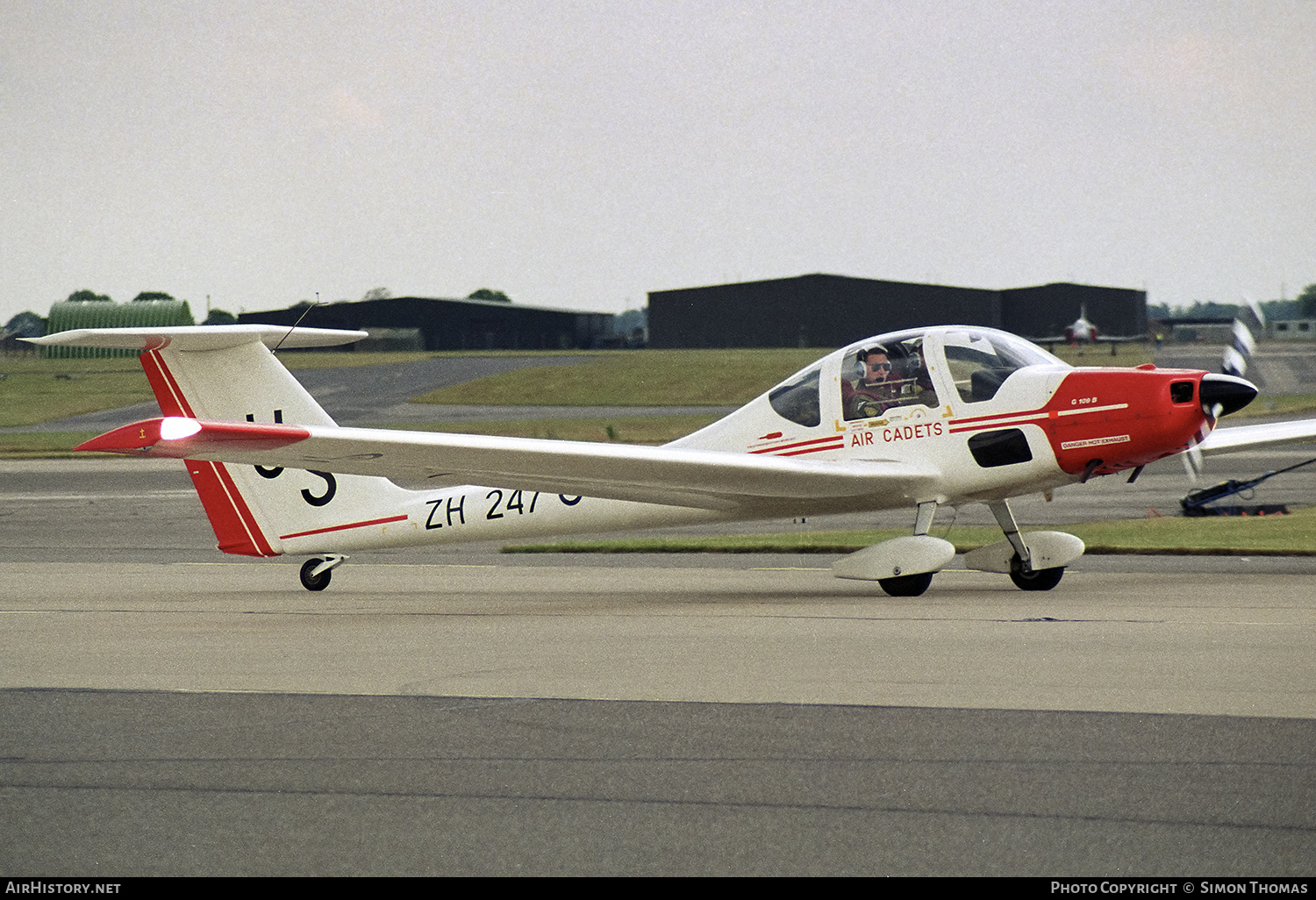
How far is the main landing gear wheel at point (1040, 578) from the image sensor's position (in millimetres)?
11047

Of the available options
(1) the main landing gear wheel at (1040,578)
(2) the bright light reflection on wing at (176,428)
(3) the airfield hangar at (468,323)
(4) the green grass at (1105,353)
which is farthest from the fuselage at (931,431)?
(4) the green grass at (1105,353)

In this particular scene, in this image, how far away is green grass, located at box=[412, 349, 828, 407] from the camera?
4241cm

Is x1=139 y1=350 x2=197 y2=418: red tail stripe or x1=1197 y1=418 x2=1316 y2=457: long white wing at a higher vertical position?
x1=139 y1=350 x2=197 y2=418: red tail stripe

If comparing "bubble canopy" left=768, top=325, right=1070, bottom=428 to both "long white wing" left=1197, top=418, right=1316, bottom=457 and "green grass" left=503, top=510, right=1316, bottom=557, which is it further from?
"green grass" left=503, top=510, right=1316, bottom=557

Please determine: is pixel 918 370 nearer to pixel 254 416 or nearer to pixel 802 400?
pixel 802 400

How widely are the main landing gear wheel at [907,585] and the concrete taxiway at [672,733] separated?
14 cm

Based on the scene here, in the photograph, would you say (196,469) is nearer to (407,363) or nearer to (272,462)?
(272,462)

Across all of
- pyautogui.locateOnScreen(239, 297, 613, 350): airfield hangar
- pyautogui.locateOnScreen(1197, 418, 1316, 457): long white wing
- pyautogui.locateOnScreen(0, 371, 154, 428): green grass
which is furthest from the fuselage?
pyautogui.locateOnScreen(239, 297, 613, 350): airfield hangar

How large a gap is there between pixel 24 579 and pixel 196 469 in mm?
2614

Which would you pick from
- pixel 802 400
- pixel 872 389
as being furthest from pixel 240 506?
pixel 872 389

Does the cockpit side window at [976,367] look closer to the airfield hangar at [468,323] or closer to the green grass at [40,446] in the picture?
the airfield hangar at [468,323]

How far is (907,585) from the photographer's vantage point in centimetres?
1062

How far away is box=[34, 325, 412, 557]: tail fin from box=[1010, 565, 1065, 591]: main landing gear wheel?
223 inches
